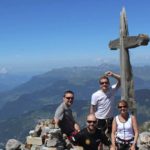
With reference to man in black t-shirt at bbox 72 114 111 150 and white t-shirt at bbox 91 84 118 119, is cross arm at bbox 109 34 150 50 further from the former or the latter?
man in black t-shirt at bbox 72 114 111 150

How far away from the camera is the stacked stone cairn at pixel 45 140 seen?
13.1 meters

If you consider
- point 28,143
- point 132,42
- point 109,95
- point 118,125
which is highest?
point 132,42

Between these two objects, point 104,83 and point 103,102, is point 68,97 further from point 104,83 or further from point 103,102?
point 103,102

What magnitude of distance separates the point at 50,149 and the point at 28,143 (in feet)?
6.82

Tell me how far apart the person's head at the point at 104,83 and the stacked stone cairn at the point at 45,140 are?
2.25m

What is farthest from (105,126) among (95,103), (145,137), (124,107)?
(124,107)

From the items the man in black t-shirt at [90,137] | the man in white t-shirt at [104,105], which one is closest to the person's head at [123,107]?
the man in black t-shirt at [90,137]

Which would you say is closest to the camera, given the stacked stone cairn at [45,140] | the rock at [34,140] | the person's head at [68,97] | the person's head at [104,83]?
the person's head at [68,97]

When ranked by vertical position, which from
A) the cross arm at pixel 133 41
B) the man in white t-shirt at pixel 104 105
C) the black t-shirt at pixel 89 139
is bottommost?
the black t-shirt at pixel 89 139

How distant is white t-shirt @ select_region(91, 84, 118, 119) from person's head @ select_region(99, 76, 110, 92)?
0.82ft

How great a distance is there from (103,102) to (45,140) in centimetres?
255

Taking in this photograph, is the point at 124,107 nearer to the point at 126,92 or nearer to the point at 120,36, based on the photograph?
the point at 126,92

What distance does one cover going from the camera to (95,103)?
14.1 metres

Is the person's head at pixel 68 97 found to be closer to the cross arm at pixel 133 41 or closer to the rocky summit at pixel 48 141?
the rocky summit at pixel 48 141
